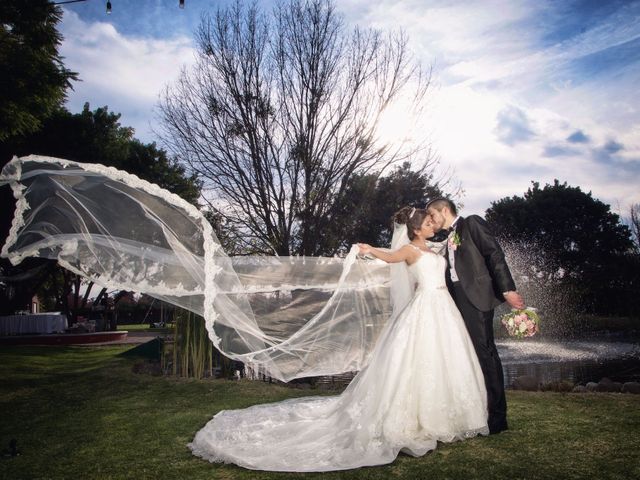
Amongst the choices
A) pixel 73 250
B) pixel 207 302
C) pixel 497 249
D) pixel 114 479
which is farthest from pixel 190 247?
pixel 497 249

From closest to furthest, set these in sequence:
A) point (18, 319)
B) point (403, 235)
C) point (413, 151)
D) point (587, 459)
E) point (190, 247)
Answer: point (587, 459)
point (190, 247)
point (403, 235)
point (413, 151)
point (18, 319)

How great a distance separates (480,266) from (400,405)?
1.47 meters

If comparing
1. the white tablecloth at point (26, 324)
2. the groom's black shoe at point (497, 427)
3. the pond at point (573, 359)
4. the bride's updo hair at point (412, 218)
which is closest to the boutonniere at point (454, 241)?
the bride's updo hair at point (412, 218)

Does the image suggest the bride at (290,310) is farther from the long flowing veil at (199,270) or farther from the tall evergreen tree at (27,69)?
the tall evergreen tree at (27,69)

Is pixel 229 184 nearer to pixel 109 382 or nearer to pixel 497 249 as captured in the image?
pixel 109 382

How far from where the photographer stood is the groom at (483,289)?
4207mm

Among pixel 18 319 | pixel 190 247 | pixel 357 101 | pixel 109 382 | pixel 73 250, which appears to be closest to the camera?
pixel 73 250

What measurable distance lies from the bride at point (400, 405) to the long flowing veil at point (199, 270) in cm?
38

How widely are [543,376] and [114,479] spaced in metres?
7.76

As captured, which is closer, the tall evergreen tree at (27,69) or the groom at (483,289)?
the groom at (483,289)

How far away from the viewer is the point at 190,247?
4500mm

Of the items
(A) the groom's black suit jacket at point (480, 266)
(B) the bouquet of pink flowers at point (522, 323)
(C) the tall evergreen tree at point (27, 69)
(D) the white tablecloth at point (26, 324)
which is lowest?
(D) the white tablecloth at point (26, 324)

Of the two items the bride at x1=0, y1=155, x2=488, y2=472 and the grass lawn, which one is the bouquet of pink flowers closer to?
the bride at x1=0, y1=155, x2=488, y2=472

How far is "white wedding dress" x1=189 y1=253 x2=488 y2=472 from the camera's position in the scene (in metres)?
3.71
